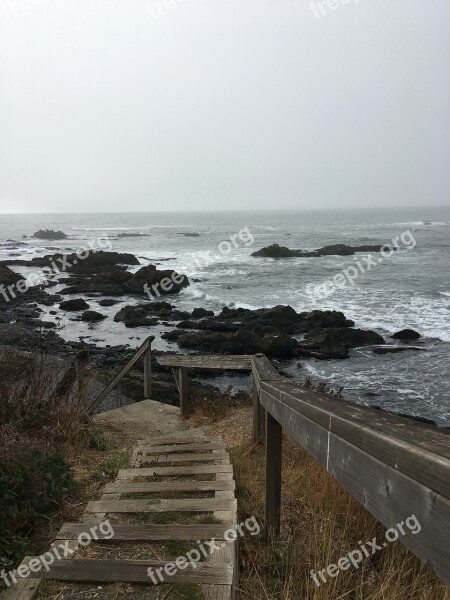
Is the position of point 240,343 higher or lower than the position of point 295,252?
lower

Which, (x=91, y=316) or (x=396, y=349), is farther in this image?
(x=91, y=316)

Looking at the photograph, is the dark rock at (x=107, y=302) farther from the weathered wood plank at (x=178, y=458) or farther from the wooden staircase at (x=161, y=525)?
the weathered wood plank at (x=178, y=458)

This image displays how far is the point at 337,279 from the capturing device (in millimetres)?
35219

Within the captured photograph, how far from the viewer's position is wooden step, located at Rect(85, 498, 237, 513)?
320 centimetres

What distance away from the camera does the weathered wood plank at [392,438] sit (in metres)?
1.09

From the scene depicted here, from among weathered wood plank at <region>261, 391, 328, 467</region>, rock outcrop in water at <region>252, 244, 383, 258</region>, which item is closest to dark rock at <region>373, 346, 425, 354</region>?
weathered wood plank at <region>261, 391, 328, 467</region>

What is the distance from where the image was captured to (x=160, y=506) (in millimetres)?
3254

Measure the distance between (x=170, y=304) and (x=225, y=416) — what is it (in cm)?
1960

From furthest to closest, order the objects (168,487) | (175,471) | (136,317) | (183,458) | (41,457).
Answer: (136,317)
(183,458)
(175,471)
(41,457)
(168,487)

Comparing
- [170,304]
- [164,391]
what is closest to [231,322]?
[170,304]

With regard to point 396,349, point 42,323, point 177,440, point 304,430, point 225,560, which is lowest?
point 396,349

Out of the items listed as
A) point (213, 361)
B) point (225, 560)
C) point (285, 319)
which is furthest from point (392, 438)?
point (285, 319)

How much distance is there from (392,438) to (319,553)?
1.75 m

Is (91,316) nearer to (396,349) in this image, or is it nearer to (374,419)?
(396,349)
